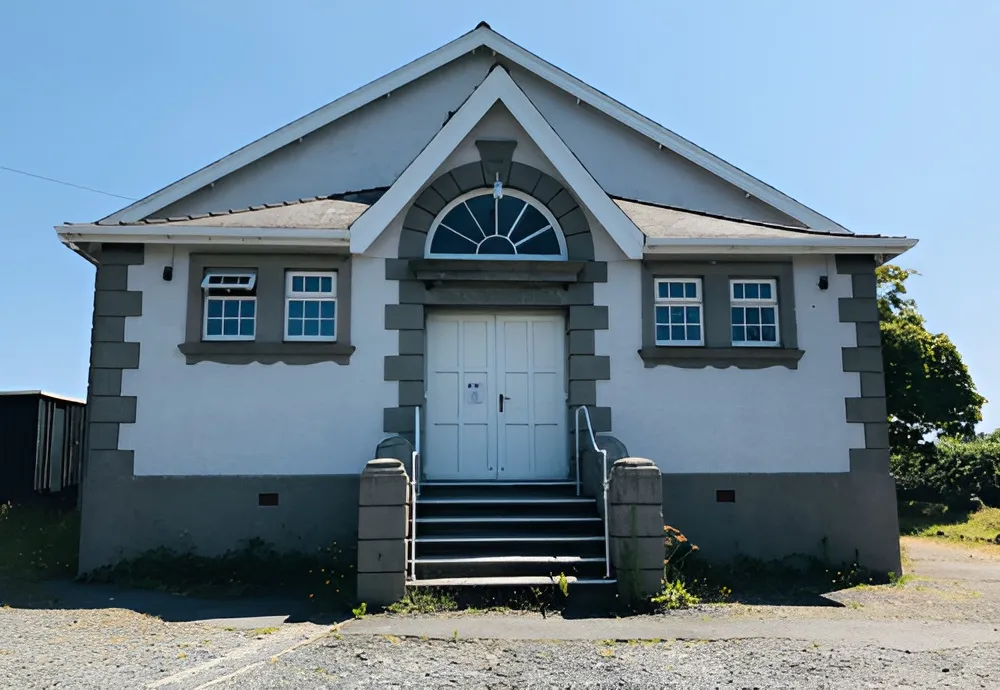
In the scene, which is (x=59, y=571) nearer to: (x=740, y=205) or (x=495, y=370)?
(x=495, y=370)

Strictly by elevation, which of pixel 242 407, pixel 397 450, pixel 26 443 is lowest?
pixel 397 450

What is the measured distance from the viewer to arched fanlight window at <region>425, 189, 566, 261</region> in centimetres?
1111

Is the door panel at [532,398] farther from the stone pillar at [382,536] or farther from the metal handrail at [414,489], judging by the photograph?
the stone pillar at [382,536]

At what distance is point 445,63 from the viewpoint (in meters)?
14.2

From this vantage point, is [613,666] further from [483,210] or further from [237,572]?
[483,210]

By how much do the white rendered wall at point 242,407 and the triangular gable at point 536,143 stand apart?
1.86 metres

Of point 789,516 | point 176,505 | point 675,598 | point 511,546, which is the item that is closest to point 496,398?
point 511,546

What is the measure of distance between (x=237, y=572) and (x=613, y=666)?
5.28 meters

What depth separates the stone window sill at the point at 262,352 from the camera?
415 inches

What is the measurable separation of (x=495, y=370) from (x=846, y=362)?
4.52 metres

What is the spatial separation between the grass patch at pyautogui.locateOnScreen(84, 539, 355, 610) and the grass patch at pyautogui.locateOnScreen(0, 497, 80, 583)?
72 cm

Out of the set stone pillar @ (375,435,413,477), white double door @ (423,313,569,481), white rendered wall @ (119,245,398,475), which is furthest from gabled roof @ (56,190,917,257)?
stone pillar @ (375,435,413,477)

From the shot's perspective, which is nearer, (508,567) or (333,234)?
(508,567)

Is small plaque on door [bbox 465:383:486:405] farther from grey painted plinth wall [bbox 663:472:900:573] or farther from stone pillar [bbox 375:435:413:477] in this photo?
grey painted plinth wall [bbox 663:472:900:573]
